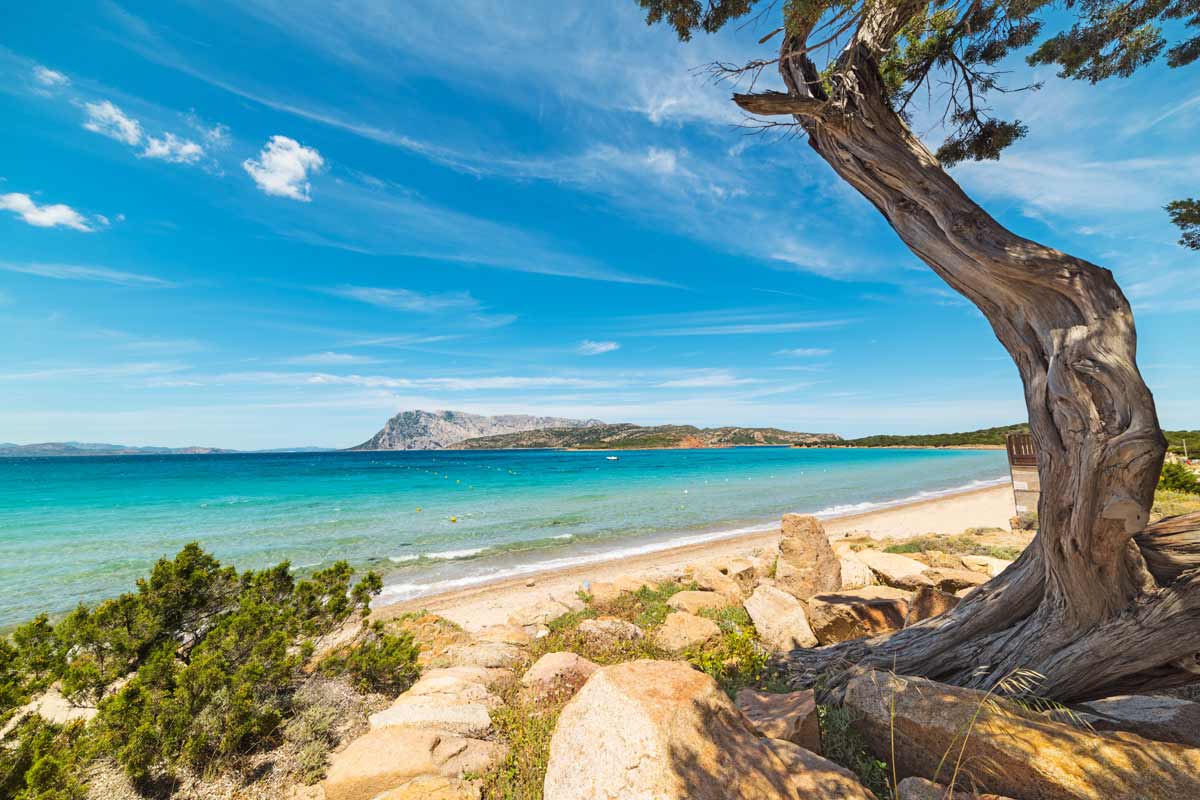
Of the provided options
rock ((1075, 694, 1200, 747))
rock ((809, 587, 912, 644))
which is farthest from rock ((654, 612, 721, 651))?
rock ((1075, 694, 1200, 747))

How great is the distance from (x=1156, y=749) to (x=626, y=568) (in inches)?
521

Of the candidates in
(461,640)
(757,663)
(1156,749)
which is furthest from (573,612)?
(1156,749)

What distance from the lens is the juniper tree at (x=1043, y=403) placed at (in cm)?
330

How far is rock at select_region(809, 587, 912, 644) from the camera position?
6.48 metres

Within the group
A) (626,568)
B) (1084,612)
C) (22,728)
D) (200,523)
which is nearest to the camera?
(22,728)

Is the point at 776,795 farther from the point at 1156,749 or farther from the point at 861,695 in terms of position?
the point at 1156,749

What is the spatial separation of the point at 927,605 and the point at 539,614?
6.32 metres

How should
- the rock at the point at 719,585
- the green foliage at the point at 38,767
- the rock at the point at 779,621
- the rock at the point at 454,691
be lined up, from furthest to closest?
1. the rock at the point at 719,585
2. the rock at the point at 779,621
3. the rock at the point at 454,691
4. the green foliage at the point at 38,767

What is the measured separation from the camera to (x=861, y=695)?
367 cm

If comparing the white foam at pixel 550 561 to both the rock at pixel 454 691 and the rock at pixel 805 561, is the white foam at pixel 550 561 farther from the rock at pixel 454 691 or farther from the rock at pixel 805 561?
the rock at pixel 805 561

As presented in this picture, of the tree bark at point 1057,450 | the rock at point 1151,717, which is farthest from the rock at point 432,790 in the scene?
the rock at point 1151,717

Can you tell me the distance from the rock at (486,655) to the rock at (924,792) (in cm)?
484

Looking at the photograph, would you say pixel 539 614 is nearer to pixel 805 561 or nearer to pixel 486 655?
pixel 486 655

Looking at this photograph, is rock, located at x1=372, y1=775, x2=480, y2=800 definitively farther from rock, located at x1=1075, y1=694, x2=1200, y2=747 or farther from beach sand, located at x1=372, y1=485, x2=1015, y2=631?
beach sand, located at x1=372, y1=485, x2=1015, y2=631
